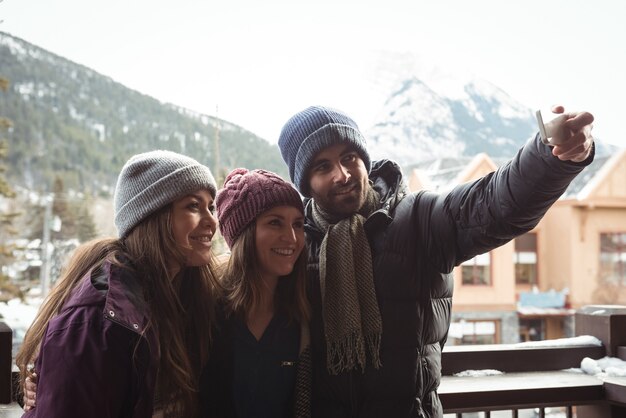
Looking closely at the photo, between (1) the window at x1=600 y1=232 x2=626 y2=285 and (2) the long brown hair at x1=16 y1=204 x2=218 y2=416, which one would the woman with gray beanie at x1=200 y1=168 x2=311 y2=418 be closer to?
(2) the long brown hair at x1=16 y1=204 x2=218 y2=416

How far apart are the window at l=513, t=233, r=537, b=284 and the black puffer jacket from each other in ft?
14.6

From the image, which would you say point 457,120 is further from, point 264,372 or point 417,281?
point 264,372

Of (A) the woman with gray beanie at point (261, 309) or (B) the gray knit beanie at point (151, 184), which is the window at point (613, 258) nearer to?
(A) the woman with gray beanie at point (261, 309)

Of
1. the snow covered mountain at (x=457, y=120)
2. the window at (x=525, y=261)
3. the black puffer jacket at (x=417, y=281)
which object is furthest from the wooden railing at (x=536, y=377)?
the snow covered mountain at (x=457, y=120)

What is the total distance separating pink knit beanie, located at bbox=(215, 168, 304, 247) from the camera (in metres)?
1.22

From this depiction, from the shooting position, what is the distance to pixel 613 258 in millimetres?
5297

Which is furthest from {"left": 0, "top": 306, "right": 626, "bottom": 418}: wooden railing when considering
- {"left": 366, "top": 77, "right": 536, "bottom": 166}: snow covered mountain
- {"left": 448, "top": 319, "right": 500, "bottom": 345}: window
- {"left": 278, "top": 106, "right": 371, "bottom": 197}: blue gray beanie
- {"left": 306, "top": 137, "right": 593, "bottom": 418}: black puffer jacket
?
{"left": 366, "top": 77, "right": 536, "bottom": 166}: snow covered mountain

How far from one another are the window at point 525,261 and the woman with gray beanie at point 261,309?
4.55 m

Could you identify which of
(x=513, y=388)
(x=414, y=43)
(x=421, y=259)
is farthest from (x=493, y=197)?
(x=414, y=43)

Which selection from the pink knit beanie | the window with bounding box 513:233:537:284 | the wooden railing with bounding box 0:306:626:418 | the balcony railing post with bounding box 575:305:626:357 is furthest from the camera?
the window with bounding box 513:233:537:284

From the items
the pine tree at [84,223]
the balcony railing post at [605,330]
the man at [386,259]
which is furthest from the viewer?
the pine tree at [84,223]

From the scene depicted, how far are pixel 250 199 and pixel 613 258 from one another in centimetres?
493

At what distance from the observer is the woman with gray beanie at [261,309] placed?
1146mm

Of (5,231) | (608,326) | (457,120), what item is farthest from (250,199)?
(457,120)
